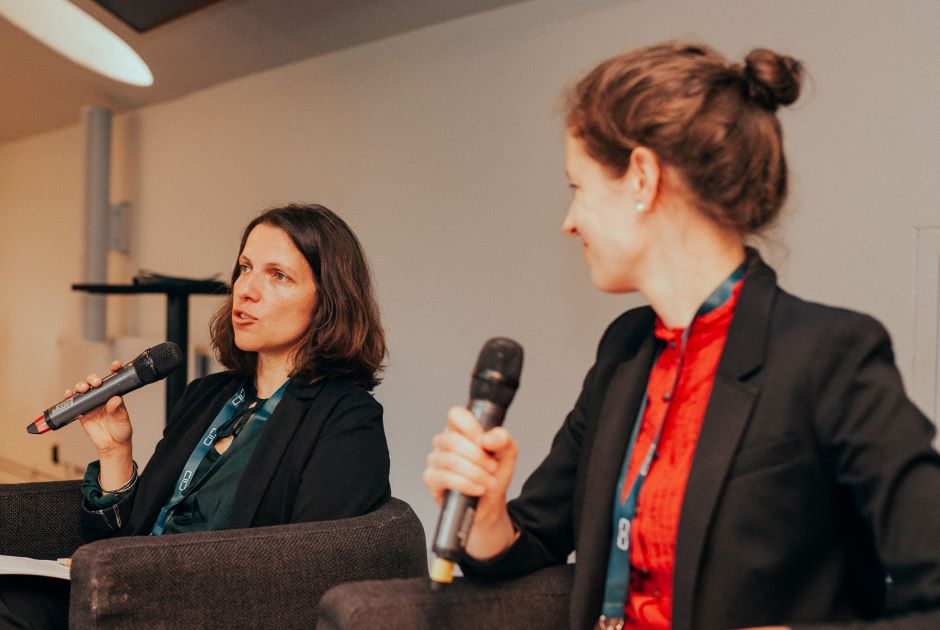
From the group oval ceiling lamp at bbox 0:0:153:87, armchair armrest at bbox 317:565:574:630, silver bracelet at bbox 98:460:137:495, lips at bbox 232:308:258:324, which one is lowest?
armchair armrest at bbox 317:565:574:630

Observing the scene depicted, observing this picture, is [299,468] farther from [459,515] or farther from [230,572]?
[459,515]

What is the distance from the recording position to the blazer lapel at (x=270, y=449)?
1.86m

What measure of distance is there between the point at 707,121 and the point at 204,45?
3.90 metres

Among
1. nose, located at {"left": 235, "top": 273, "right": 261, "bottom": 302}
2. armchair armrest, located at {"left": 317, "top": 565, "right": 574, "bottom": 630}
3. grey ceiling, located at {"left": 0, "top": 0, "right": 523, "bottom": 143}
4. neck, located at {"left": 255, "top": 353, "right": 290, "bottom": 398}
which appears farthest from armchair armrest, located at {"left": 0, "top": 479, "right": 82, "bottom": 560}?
grey ceiling, located at {"left": 0, "top": 0, "right": 523, "bottom": 143}

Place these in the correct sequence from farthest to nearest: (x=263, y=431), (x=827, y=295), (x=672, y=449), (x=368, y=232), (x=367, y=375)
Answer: (x=368, y=232), (x=827, y=295), (x=367, y=375), (x=263, y=431), (x=672, y=449)

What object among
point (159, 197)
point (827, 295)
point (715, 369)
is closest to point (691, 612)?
point (715, 369)

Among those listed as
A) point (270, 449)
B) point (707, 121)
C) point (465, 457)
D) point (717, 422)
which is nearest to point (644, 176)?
point (707, 121)

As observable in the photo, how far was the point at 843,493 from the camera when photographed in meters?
1.14

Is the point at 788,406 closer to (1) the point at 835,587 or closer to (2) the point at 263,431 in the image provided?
(1) the point at 835,587

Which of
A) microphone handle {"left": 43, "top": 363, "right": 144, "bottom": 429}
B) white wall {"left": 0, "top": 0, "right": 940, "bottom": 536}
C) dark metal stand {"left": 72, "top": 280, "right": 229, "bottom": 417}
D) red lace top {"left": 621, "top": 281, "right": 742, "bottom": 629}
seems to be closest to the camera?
red lace top {"left": 621, "top": 281, "right": 742, "bottom": 629}

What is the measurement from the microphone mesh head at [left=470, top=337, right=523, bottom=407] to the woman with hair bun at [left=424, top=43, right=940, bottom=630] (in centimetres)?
4

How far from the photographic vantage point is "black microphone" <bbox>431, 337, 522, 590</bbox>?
1094 millimetres

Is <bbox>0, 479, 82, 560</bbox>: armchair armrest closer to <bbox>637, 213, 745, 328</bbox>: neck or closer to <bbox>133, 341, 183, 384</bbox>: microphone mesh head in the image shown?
<bbox>133, 341, 183, 384</bbox>: microphone mesh head

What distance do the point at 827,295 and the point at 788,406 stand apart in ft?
4.75
